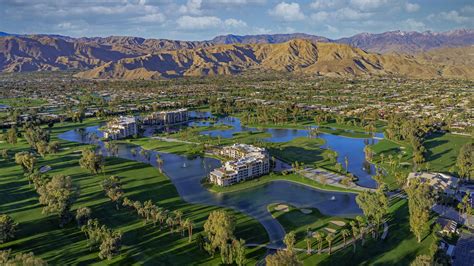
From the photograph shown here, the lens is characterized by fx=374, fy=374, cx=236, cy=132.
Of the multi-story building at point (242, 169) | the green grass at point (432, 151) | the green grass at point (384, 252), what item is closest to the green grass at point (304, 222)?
the green grass at point (384, 252)

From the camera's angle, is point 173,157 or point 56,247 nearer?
point 56,247

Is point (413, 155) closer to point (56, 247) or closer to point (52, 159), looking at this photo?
point (56, 247)

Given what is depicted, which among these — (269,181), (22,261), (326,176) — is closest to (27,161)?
(22,261)

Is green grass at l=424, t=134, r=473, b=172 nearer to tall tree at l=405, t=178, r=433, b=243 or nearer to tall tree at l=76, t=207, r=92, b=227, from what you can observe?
tall tree at l=405, t=178, r=433, b=243

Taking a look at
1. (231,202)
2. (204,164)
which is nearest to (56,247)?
(231,202)

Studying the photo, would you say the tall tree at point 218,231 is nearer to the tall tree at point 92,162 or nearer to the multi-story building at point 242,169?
the multi-story building at point 242,169
